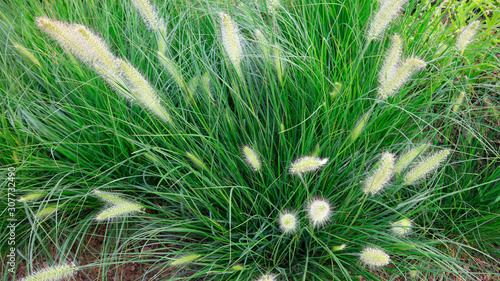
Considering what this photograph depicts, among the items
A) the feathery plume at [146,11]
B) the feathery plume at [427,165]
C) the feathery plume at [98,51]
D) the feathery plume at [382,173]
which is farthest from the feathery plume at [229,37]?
the feathery plume at [427,165]

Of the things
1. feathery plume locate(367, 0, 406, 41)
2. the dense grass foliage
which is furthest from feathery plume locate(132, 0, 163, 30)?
feathery plume locate(367, 0, 406, 41)

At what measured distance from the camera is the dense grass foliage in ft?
5.89

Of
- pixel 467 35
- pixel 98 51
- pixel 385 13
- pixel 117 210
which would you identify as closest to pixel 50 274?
pixel 117 210

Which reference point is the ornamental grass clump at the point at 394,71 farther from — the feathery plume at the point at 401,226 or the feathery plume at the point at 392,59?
the feathery plume at the point at 401,226

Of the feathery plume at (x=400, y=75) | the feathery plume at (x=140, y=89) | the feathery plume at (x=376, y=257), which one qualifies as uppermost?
the feathery plume at (x=140, y=89)

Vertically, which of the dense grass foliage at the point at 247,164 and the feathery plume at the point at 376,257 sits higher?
the dense grass foliage at the point at 247,164

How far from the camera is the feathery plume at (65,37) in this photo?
1498 mm

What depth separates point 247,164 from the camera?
6.75ft

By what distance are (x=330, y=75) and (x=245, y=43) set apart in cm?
77

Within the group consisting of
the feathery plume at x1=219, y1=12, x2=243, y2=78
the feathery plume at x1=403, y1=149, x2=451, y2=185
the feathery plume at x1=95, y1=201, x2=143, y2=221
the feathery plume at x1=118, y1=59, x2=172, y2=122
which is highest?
the feathery plume at x1=219, y1=12, x2=243, y2=78

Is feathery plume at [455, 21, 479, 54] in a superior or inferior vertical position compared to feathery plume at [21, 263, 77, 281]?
superior

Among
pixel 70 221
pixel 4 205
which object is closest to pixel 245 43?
pixel 70 221

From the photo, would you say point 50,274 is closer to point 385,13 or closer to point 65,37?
point 65,37

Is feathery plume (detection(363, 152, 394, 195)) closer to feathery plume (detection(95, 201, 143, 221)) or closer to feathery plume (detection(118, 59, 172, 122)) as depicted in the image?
feathery plume (detection(118, 59, 172, 122))
